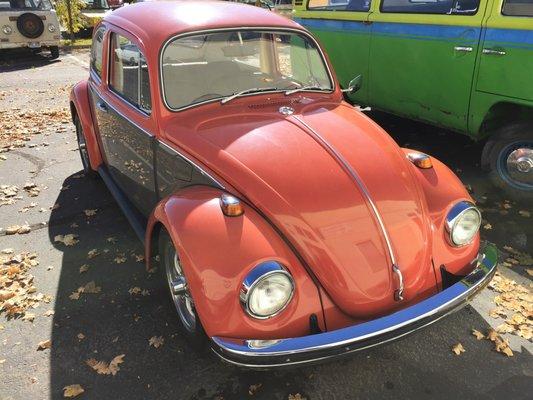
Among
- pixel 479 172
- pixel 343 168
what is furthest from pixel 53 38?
pixel 343 168

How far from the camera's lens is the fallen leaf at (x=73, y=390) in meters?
2.51

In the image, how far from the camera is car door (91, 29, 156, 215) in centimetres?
329

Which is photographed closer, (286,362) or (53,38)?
(286,362)

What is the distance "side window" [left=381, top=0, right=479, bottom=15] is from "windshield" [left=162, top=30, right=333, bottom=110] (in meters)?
1.82

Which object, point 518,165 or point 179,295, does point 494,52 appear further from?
point 179,295

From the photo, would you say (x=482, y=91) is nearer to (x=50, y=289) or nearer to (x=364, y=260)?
(x=364, y=260)

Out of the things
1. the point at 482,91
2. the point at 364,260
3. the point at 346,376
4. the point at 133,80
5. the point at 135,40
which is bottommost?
the point at 346,376

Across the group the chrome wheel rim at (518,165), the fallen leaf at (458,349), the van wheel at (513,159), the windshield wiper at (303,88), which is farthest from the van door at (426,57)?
the fallen leaf at (458,349)

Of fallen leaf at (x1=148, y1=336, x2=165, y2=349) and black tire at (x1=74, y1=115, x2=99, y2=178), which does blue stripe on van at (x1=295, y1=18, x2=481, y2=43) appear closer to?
black tire at (x1=74, y1=115, x2=99, y2=178)

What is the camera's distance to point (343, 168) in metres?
2.60

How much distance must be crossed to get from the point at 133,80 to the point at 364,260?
2.17 metres

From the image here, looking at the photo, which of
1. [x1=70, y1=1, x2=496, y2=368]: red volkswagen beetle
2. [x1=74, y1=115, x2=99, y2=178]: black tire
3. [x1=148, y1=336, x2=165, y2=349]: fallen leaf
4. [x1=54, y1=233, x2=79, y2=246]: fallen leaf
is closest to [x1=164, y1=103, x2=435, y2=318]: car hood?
[x1=70, y1=1, x2=496, y2=368]: red volkswagen beetle

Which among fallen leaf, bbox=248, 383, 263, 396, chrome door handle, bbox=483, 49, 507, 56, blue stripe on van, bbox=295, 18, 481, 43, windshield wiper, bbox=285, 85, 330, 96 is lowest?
fallen leaf, bbox=248, 383, 263, 396

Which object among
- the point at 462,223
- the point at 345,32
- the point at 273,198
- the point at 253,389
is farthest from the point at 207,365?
the point at 345,32
